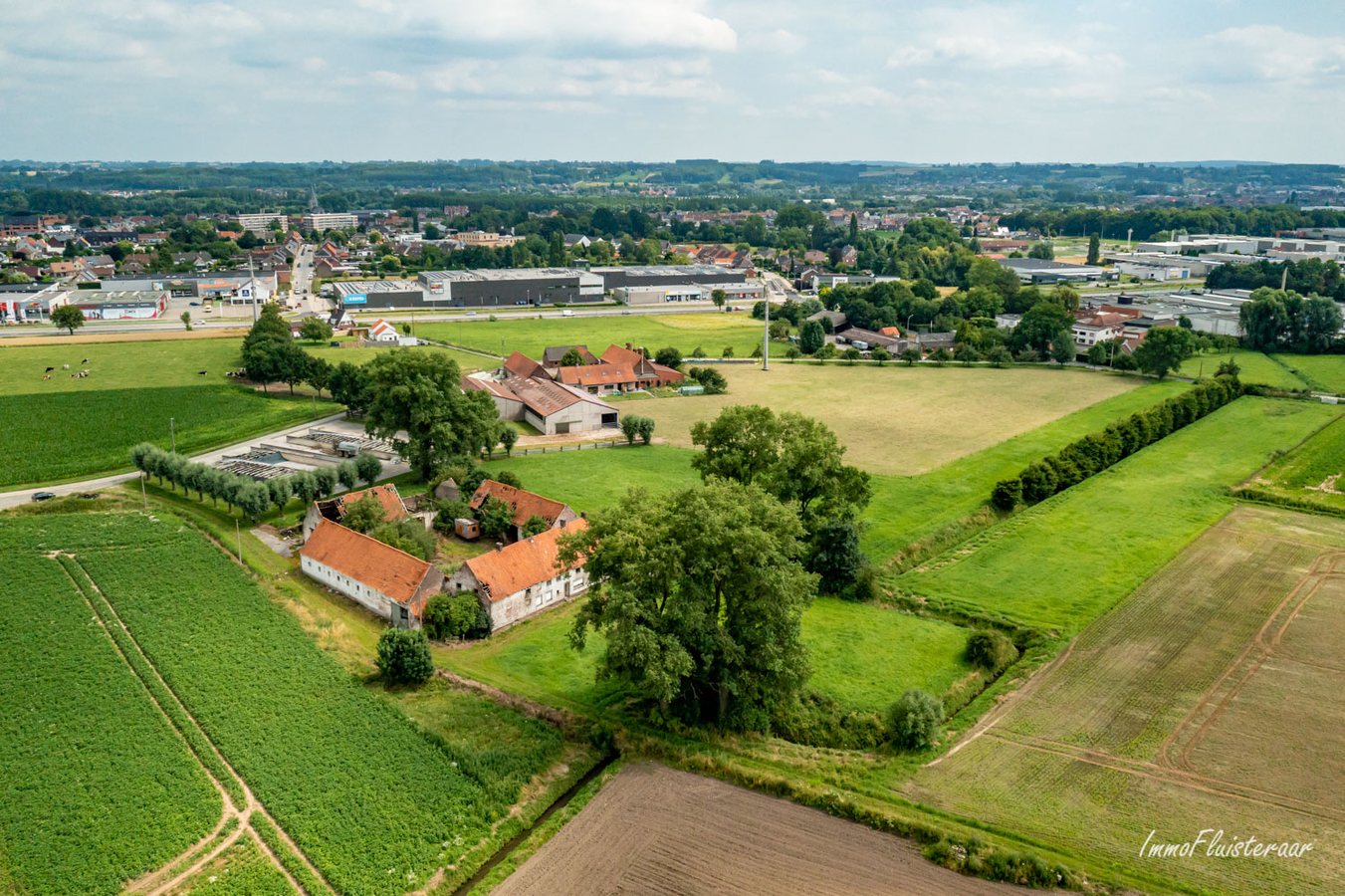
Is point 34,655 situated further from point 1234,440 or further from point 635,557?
point 1234,440

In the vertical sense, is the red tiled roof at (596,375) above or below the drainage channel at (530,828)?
above

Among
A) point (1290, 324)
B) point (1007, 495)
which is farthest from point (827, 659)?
point (1290, 324)

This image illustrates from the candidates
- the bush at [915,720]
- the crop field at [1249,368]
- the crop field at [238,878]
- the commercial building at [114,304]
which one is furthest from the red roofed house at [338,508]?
the commercial building at [114,304]

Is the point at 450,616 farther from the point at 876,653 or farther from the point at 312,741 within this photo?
the point at 876,653

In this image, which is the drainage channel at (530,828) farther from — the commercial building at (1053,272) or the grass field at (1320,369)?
the commercial building at (1053,272)

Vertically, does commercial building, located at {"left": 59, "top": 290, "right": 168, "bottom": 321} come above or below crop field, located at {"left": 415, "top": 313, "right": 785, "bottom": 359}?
above

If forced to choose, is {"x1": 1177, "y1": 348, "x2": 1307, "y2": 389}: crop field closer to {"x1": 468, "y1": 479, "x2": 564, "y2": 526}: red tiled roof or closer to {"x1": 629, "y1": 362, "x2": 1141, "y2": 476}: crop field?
{"x1": 629, "y1": 362, "x2": 1141, "y2": 476}: crop field

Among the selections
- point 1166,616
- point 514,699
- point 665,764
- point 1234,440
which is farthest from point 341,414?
point 1234,440

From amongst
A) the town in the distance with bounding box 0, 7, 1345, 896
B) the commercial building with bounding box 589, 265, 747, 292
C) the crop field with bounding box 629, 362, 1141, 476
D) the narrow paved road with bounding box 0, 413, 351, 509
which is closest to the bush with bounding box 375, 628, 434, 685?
the town in the distance with bounding box 0, 7, 1345, 896
